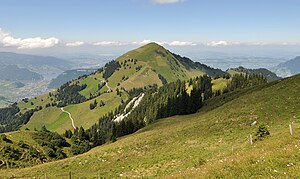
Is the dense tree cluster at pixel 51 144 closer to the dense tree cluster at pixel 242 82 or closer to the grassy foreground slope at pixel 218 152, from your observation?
the grassy foreground slope at pixel 218 152

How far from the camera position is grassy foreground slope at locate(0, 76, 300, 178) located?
17.8 meters

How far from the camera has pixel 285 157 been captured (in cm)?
1752

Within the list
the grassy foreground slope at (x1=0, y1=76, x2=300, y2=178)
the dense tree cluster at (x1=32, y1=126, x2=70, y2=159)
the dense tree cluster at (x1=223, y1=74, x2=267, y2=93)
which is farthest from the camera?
the dense tree cluster at (x1=223, y1=74, x2=267, y2=93)

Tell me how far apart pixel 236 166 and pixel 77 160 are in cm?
Result: 3369

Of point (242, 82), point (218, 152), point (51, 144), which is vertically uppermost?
point (218, 152)

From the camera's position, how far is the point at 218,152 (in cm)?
3155

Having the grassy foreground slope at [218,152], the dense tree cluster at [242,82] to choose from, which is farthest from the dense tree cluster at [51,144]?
the dense tree cluster at [242,82]

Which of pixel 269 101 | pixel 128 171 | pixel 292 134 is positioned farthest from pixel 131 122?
pixel 292 134

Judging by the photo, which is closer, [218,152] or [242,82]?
[218,152]

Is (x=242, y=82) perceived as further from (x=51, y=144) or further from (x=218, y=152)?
(x=218, y=152)

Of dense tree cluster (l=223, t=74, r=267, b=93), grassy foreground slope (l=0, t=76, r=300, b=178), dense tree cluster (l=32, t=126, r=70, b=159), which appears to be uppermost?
grassy foreground slope (l=0, t=76, r=300, b=178)

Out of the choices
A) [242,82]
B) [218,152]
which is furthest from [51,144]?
[242,82]

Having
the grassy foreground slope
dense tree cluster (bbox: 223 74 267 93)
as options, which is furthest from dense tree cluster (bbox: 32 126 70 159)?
dense tree cluster (bbox: 223 74 267 93)

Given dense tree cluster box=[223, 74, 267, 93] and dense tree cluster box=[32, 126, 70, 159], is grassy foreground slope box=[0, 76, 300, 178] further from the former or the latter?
dense tree cluster box=[223, 74, 267, 93]
